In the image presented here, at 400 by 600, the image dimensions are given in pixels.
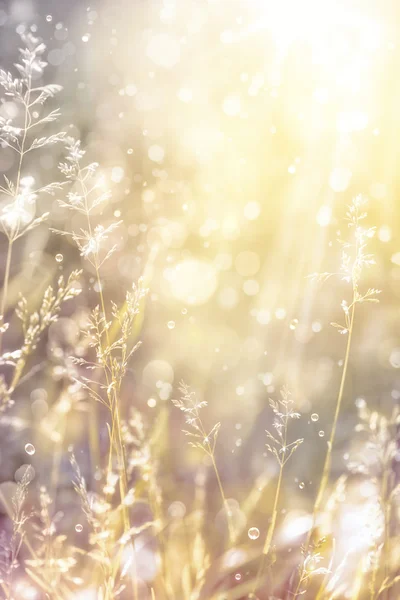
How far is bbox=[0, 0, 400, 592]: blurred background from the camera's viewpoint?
144 cm

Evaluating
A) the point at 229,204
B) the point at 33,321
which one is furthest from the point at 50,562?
the point at 229,204

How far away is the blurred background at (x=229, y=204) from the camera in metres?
1.44

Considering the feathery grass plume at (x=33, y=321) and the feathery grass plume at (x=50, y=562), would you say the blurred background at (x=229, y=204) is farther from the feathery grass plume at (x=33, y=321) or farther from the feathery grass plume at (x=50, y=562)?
the feathery grass plume at (x=33, y=321)

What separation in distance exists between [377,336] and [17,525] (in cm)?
132

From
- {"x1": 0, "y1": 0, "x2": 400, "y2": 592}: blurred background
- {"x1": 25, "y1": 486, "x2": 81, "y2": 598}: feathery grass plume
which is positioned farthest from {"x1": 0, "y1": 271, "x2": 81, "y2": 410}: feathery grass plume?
{"x1": 0, "y1": 0, "x2": 400, "y2": 592}: blurred background

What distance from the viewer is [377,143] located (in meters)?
1.51

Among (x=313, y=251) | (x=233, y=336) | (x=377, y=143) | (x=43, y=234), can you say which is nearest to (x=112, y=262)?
(x=43, y=234)

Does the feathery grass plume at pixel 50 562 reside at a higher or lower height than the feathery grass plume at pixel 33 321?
lower

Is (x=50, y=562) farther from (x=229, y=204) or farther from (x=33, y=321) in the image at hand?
(x=229, y=204)

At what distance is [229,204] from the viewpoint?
154cm

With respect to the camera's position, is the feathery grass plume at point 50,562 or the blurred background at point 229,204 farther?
the blurred background at point 229,204

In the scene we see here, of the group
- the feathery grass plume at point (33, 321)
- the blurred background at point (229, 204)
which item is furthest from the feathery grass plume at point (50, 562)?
the blurred background at point (229, 204)

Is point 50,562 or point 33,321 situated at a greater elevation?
point 33,321

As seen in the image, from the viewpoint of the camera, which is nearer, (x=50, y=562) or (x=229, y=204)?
(x=50, y=562)
